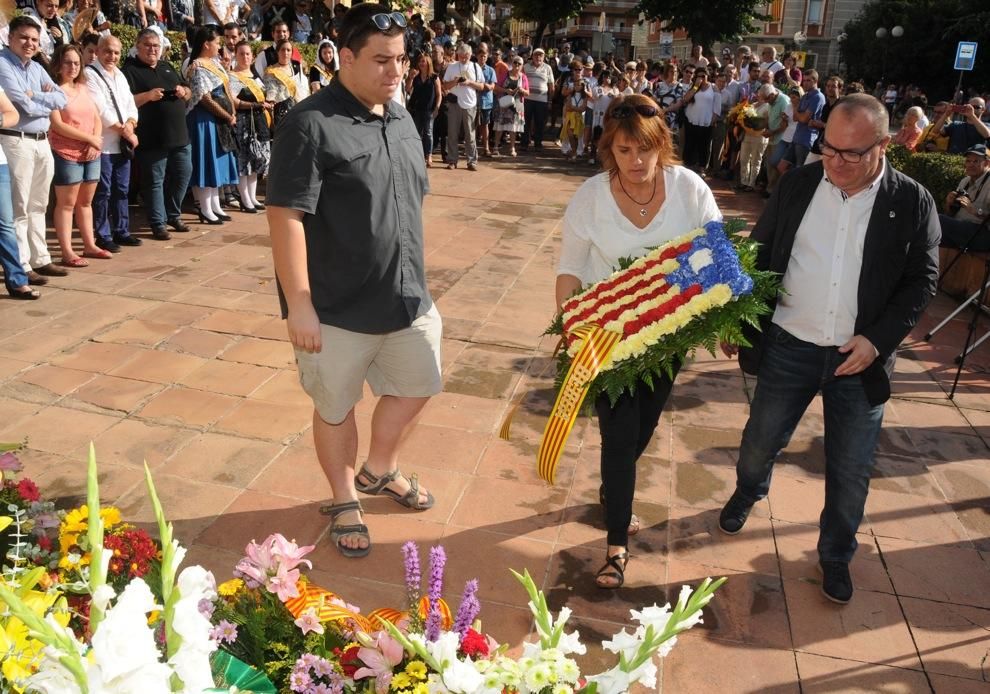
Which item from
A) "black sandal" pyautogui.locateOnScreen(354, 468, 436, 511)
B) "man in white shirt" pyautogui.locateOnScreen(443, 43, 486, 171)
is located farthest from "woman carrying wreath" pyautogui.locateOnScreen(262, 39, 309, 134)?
"black sandal" pyautogui.locateOnScreen(354, 468, 436, 511)

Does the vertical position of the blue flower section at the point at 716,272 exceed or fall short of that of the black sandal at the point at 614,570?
it exceeds it

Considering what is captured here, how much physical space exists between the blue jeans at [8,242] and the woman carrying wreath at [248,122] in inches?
129

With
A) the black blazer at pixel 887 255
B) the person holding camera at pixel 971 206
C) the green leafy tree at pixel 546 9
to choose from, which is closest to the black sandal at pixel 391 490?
the black blazer at pixel 887 255

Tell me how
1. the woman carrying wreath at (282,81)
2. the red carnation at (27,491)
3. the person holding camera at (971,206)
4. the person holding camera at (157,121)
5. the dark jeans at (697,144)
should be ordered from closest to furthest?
the red carnation at (27,491) → the person holding camera at (971,206) → the person holding camera at (157,121) → the woman carrying wreath at (282,81) → the dark jeans at (697,144)

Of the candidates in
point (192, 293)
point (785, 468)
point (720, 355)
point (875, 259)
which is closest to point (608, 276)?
point (875, 259)

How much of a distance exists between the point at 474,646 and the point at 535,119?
16004 mm

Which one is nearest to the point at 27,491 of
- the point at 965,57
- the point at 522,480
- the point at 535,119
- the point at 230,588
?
the point at 230,588

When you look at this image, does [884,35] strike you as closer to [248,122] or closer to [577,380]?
[248,122]

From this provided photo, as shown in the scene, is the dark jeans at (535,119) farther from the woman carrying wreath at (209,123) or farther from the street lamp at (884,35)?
the street lamp at (884,35)

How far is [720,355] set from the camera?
20.7 ft

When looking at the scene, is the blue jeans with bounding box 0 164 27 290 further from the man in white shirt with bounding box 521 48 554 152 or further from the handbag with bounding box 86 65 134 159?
the man in white shirt with bounding box 521 48 554 152

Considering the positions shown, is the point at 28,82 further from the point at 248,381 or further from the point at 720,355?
the point at 720,355

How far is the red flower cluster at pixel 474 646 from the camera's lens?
159cm

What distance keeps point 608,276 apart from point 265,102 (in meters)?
7.22
